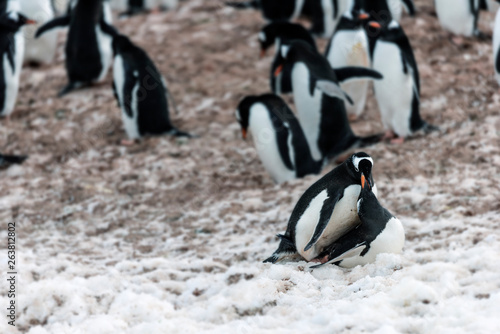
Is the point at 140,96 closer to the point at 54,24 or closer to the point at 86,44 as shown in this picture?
the point at 86,44

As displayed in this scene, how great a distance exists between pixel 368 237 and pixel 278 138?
2207 millimetres

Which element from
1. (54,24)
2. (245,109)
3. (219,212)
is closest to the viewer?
(219,212)

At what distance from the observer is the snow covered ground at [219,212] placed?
3137 millimetres

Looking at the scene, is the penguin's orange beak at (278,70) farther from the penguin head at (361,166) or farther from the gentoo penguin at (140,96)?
the penguin head at (361,166)

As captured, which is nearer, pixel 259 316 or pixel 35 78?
pixel 259 316

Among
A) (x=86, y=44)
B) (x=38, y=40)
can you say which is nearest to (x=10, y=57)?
(x=86, y=44)

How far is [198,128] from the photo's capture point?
6871 mm

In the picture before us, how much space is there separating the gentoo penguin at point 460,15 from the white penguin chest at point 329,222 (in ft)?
16.6

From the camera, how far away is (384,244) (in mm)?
3443

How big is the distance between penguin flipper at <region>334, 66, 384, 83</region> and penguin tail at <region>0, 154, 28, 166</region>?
2879mm

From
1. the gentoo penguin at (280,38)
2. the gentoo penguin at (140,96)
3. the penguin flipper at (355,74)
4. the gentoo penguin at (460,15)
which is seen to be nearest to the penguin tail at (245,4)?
the gentoo penguin at (280,38)

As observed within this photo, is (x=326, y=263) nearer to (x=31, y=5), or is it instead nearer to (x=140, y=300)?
(x=140, y=300)

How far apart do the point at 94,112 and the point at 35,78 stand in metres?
1.49

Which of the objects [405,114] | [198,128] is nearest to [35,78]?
[198,128]
